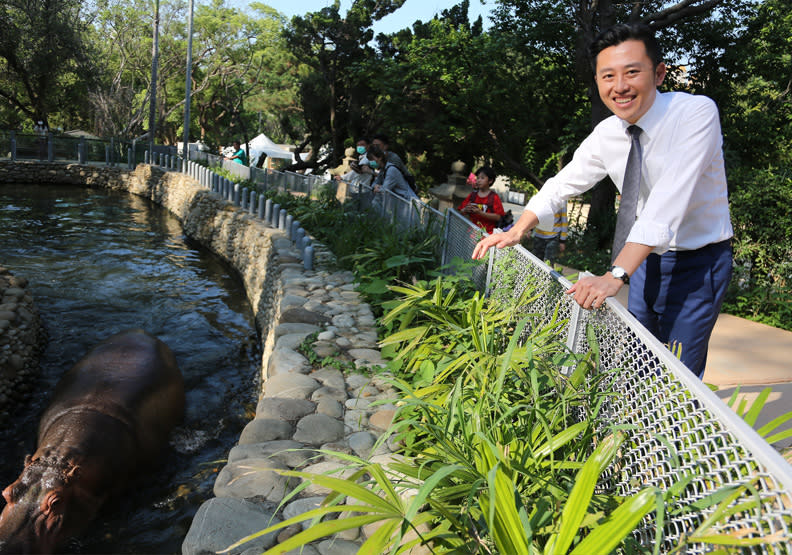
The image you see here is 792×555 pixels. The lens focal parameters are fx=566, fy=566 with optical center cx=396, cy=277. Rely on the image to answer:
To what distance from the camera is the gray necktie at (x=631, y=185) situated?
7.68 ft

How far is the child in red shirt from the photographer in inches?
263

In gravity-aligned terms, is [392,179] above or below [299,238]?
above

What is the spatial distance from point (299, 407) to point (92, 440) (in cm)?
197

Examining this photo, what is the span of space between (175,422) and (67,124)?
143 ft

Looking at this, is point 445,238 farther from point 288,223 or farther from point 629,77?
point 288,223

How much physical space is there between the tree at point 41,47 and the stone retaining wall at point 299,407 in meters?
23.7

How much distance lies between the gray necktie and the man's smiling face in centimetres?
9

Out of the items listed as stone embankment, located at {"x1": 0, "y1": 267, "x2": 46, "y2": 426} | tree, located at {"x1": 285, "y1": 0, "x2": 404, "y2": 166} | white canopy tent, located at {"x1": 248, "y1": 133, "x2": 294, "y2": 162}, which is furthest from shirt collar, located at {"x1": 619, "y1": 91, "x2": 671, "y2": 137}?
white canopy tent, located at {"x1": 248, "y1": 133, "x2": 294, "y2": 162}

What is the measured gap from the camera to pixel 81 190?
25312 millimetres

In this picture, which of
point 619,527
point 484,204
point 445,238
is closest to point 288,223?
point 484,204

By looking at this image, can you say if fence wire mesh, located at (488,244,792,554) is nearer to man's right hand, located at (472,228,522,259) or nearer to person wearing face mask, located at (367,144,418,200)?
man's right hand, located at (472,228,522,259)

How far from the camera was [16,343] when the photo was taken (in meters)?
7.25

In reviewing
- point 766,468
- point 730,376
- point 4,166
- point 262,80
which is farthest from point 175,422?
point 262,80

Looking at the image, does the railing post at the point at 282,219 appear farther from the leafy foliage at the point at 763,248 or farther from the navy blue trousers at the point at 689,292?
the navy blue trousers at the point at 689,292
